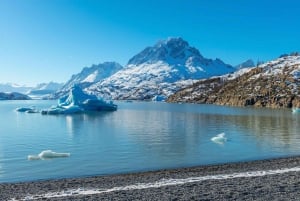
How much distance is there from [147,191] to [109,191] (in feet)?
7.42

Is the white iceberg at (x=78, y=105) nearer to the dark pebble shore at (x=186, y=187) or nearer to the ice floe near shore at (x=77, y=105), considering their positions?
the ice floe near shore at (x=77, y=105)

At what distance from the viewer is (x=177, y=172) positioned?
30.0 metres

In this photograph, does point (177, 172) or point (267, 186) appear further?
point (177, 172)

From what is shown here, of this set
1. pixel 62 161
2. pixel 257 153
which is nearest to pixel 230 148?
pixel 257 153

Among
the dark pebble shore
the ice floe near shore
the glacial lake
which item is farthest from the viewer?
the ice floe near shore

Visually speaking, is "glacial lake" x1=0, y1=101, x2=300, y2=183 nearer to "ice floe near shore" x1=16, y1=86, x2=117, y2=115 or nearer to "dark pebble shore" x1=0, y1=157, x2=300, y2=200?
"dark pebble shore" x1=0, y1=157, x2=300, y2=200

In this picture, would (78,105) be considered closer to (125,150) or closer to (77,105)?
(77,105)

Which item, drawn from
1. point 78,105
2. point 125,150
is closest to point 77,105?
point 78,105

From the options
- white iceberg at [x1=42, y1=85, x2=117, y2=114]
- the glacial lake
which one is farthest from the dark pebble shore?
white iceberg at [x1=42, y1=85, x2=117, y2=114]

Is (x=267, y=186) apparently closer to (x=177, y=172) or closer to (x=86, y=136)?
(x=177, y=172)

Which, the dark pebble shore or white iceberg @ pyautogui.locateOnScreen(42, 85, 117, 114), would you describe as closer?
the dark pebble shore

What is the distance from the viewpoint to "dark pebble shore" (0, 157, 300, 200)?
19.6m

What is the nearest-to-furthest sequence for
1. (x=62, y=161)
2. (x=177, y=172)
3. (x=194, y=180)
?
(x=194, y=180)
(x=177, y=172)
(x=62, y=161)

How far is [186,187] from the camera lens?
2225cm
